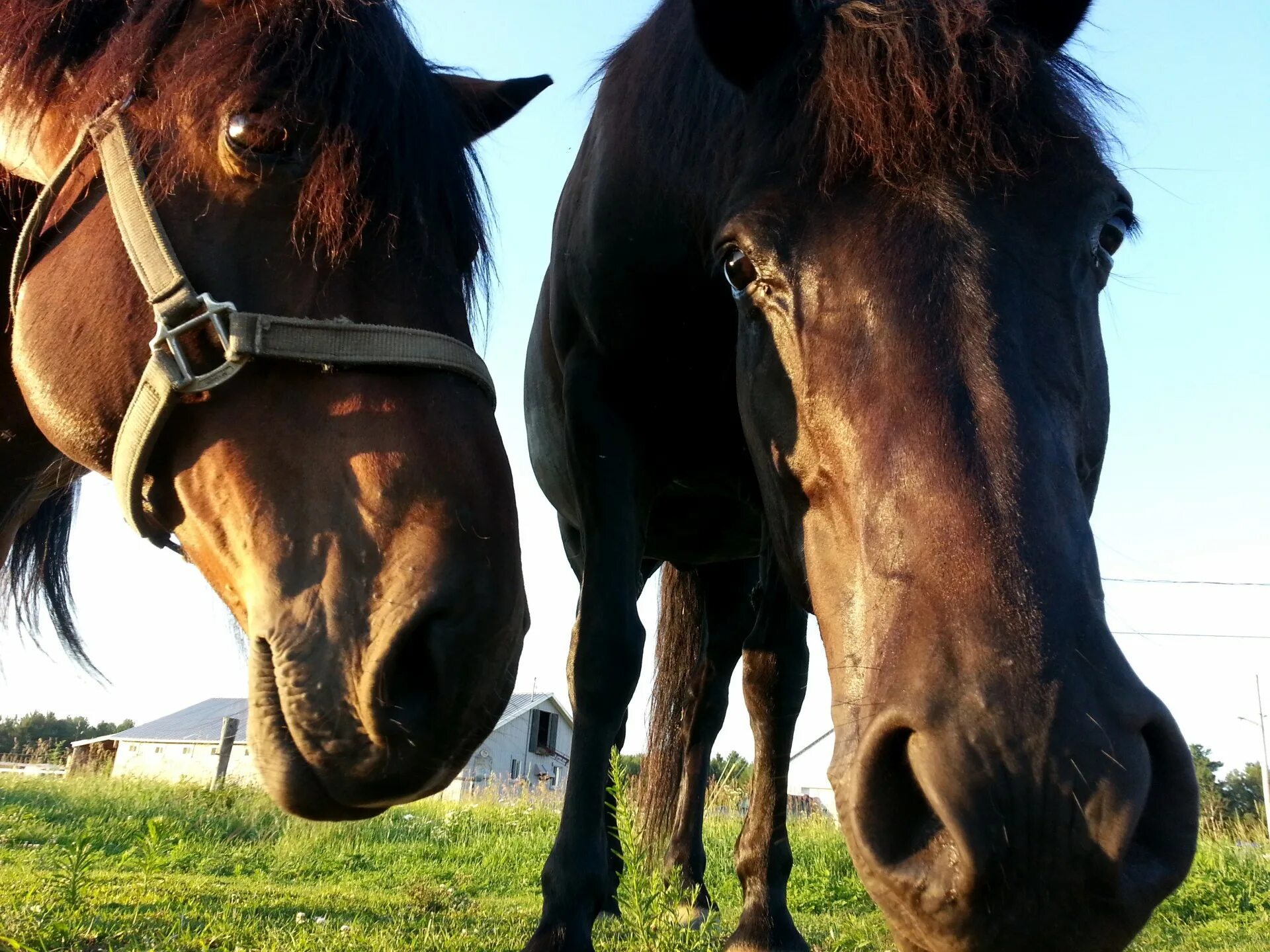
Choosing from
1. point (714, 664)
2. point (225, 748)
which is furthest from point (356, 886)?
point (225, 748)

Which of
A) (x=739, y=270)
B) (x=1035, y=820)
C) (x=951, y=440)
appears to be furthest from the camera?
(x=739, y=270)

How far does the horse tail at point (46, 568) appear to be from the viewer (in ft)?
10.6

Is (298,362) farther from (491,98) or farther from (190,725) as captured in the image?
(190,725)

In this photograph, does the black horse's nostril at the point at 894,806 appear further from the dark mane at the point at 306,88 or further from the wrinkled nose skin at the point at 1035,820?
the dark mane at the point at 306,88

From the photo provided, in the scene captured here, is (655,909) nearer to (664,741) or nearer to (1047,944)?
(1047,944)

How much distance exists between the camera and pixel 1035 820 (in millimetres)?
1206

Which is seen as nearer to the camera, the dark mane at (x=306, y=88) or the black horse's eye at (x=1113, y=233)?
the dark mane at (x=306, y=88)

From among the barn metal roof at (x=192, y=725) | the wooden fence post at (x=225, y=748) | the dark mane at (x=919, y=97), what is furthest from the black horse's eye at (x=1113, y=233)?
the barn metal roof at (x=192, y=725)

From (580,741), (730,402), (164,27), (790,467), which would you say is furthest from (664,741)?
(164,27)

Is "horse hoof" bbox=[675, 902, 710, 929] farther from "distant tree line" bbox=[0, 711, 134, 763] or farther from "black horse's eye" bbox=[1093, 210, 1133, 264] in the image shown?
"distant tree line" bbox=[0, 711, 134, 763]

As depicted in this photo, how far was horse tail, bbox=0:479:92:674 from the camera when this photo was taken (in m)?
3.24

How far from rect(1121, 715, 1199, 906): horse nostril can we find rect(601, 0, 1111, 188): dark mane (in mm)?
1072

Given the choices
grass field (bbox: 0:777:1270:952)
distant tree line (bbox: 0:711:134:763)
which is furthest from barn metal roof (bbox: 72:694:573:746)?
grass field (bbox: 0:777:1270:952)

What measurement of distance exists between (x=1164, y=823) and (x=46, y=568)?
3.29 metres
